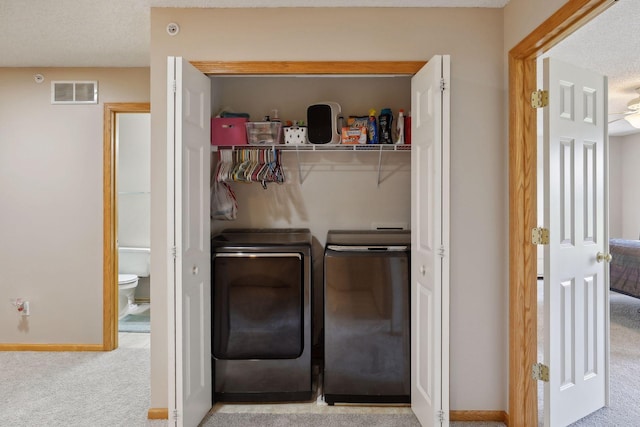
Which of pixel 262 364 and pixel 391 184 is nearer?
pixel 262 364

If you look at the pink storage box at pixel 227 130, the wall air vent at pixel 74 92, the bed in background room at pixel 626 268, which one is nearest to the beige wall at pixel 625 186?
the bed in background room at pixel 626 268

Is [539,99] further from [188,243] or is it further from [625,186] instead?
[625,186]

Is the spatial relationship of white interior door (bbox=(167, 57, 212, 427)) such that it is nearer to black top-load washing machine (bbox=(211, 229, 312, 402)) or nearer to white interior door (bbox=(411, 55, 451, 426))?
black top-load washing machine (bbox=(211, 229, 312, 402))

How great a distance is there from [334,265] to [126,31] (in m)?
2.04

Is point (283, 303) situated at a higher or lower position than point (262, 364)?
higher

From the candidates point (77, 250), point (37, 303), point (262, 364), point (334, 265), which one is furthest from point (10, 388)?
point (334, 265)

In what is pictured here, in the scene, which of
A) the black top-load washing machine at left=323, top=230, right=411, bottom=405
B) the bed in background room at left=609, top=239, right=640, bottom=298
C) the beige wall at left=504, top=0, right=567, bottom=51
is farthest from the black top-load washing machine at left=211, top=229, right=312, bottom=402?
the bed in background room at left=609, top=239, right=640, bottom=298

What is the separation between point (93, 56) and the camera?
3096 mm

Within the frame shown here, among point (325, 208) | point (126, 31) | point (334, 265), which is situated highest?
point (126, 31)

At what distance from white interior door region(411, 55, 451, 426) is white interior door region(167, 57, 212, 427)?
1.22 m

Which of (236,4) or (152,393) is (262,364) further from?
(236,4)

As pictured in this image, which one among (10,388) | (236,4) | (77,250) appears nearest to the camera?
(236,4)

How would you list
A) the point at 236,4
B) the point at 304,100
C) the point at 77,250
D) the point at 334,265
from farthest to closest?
the point at 77,250
the point at 304,100
the point at 334,265
the point at 236,4

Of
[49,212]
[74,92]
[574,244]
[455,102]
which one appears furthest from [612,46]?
[49,212]
